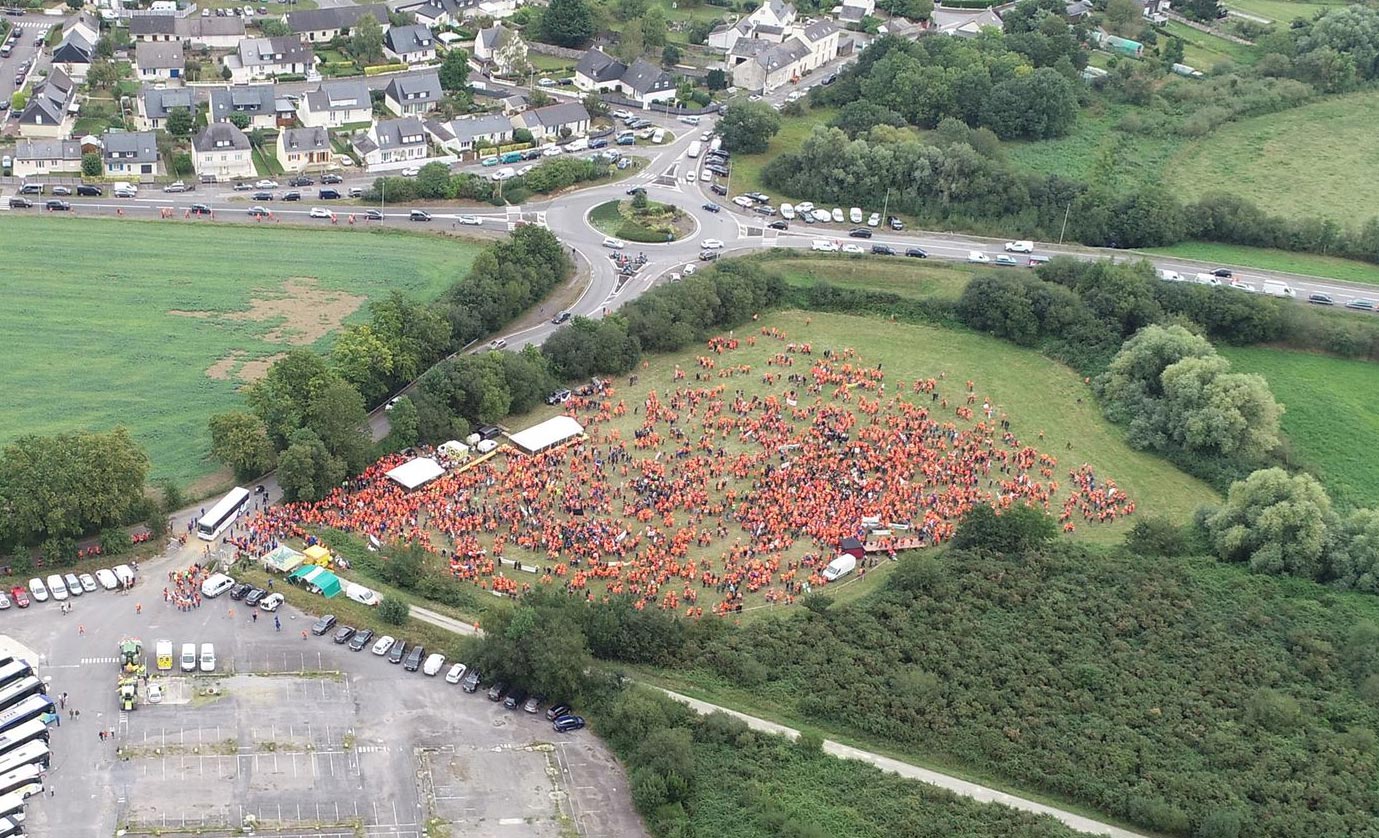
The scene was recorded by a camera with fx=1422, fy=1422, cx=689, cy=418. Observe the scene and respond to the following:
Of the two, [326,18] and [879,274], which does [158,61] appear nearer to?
[326,18]

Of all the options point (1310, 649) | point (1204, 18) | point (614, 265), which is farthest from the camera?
point (1204, 18)

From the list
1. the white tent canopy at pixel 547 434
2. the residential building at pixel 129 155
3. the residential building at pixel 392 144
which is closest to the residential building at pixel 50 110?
the residential building at pixel 129 155

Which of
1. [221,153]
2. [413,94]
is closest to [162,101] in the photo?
[221,153]

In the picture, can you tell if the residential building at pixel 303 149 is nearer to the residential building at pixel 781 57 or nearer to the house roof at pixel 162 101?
the house roof at pixel 162 101

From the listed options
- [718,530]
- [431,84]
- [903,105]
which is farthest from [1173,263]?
[431,84]

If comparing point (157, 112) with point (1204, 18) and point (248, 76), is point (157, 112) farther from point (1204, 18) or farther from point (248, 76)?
point (1204, 18)

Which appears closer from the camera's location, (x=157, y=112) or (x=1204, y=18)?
(x=157, y=112)
